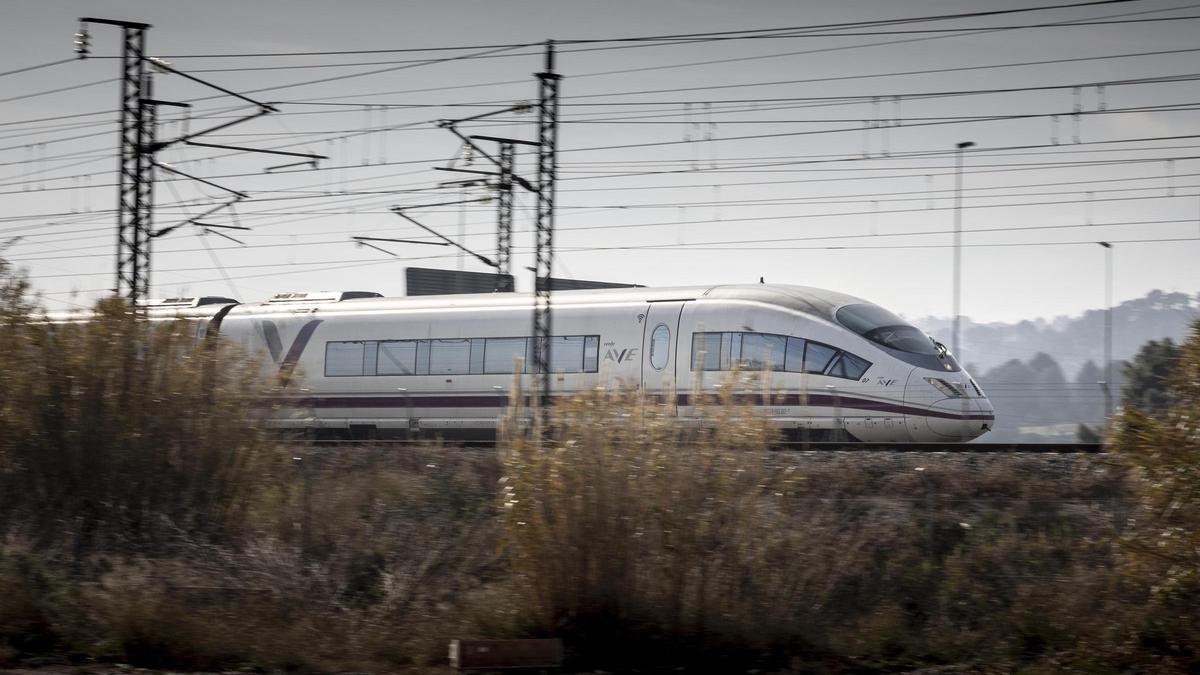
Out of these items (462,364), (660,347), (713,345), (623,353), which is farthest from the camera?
(462,364)

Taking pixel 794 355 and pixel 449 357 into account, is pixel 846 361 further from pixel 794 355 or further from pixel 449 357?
pixel 449 357

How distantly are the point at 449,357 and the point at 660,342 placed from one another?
503 cm

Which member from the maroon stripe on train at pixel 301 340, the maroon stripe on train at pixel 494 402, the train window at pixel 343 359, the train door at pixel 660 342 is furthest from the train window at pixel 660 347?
the maroon stripe on train at pixel 301 340

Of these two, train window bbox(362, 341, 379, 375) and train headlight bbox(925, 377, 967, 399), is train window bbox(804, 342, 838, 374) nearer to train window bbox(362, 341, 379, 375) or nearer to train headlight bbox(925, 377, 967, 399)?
train headlight bbox(925, 377, 967, 399)

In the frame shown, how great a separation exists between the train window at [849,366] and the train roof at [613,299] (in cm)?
80

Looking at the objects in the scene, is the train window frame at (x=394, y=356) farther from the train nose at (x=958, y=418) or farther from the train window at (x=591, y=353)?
the train nose at (x=958, y=418)

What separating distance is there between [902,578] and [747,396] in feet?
14.3

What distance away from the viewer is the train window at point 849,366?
811 inches

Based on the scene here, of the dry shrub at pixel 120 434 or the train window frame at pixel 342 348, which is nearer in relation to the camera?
the dry shrub at pixel 120 434

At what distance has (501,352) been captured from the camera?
80.2 ft

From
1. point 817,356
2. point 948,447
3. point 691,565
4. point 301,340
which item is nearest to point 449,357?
point 301,340

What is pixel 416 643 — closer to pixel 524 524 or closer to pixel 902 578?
pixel 524 524

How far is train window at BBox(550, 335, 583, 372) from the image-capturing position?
23547 millimetres

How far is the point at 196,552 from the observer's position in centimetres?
1233
